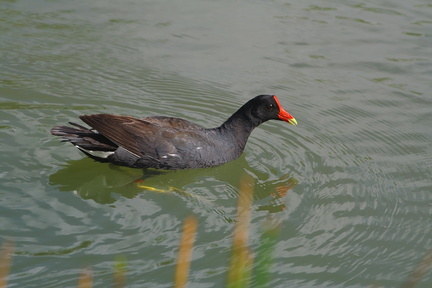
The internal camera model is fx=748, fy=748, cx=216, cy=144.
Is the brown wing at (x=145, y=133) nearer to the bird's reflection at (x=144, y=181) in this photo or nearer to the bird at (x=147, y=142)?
the bird at (x=147, y=142)

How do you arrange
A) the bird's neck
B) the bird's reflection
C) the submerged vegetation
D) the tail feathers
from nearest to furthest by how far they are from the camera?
the submerged vegetation → the bird's reflection → the tail feathers → the bird's neck

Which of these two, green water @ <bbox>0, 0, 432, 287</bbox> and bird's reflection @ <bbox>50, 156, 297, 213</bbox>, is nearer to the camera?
green water @ <bbox>0, 0, 432, 287</bbox>

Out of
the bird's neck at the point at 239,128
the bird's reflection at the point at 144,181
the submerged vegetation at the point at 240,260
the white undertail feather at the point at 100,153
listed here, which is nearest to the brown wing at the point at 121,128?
the white undertail feather at the point at 100,153

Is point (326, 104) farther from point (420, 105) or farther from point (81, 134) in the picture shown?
point (81, 134)

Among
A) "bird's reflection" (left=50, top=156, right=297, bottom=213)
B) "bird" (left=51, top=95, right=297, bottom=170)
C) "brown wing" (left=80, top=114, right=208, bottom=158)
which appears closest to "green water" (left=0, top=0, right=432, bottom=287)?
"bird's reflection" (left=50, top=156, right=297, bottom=213)

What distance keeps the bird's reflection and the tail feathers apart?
0.80ft

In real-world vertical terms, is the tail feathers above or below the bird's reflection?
above

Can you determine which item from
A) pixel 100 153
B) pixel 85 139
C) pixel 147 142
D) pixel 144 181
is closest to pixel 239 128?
pixel 147 142

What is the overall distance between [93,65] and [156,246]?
12.3 feet

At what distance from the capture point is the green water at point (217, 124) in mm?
5023

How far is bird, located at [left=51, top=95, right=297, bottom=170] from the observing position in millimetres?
6234

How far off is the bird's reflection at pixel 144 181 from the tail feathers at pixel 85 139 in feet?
0.80

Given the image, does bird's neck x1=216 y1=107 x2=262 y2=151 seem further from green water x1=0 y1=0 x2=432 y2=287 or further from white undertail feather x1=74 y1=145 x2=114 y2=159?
white undertail feather x1=74 y1=145 x2=114 y2=159

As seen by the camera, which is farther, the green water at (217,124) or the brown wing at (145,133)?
the brown wing at (145,133)
